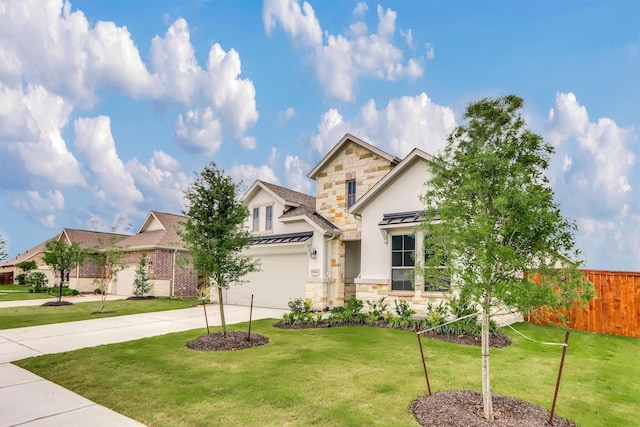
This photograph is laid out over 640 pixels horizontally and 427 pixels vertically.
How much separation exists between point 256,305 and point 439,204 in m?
14.5

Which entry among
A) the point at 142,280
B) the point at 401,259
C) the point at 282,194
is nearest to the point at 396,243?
the point at 401,259

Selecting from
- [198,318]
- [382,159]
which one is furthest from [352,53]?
[198,318]

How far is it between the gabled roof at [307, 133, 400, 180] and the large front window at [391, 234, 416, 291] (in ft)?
12.0

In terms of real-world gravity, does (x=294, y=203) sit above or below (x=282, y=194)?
below

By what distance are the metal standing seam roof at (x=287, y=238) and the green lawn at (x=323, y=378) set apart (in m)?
6.49

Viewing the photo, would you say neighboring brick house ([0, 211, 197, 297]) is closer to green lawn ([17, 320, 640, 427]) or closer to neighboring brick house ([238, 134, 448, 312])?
neighboring brick house ([238, 134, 448, 312])

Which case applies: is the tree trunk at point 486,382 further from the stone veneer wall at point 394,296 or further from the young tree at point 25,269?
the young tree at point 25,269

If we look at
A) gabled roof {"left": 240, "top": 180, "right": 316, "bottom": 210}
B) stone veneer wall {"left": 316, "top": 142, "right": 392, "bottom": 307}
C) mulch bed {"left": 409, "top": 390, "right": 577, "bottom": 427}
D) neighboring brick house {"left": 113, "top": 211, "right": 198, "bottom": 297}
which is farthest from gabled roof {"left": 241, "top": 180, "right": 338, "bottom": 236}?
mulch bed {"left": 409, "top": 390, "right": 577, "bottom": 427}

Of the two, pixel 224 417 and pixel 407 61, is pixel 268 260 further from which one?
pixel 224 417

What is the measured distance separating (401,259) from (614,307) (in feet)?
20.9

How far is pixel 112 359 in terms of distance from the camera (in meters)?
7.86

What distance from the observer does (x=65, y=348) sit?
29.9ft

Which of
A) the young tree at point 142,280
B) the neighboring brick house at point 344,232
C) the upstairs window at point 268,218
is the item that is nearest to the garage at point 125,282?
the young tree at point 142,280

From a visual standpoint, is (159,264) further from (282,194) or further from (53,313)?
(282,194)
